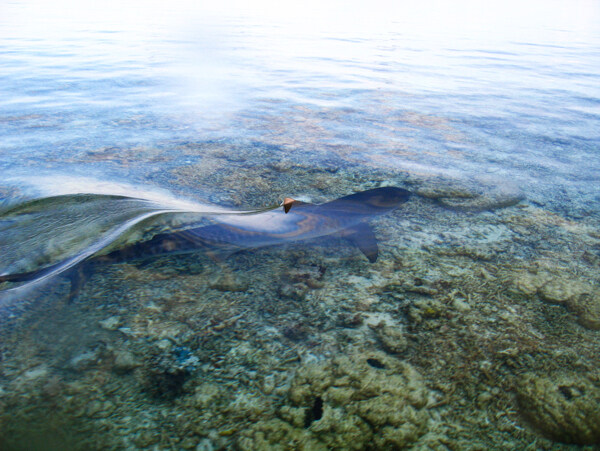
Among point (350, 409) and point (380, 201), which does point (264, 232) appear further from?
point (350, 409)

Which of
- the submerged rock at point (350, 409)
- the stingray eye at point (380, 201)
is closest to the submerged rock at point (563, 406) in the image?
the submerged rock at point (350, 409)

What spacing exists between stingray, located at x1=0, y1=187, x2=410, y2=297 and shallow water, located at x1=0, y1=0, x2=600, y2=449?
57 millimetres

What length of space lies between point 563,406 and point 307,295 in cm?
80

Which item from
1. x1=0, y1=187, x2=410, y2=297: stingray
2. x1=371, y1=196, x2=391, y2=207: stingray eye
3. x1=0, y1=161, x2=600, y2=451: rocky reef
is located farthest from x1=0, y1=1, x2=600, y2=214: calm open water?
x1=0, y1=161, x2=600, y2=451: rocky reef

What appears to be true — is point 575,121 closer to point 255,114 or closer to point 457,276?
point 255,114

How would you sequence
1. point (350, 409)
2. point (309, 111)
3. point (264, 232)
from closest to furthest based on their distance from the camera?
point (350, 409) → point (264, 232) → point (309, 111)

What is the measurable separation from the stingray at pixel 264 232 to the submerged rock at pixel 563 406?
75cm

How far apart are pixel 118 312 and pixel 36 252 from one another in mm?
541

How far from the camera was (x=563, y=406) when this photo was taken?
1.14 metres

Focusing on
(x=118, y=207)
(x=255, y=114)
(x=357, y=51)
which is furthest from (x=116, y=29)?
(x=118, y=207)

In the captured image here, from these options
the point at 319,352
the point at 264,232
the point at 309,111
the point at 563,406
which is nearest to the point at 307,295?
the point at 319,352

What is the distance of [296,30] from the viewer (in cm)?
1543

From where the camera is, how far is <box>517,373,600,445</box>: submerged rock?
3.52ft

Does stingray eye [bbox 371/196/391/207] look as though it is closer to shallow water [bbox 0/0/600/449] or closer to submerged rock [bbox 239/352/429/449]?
shallow water [bbox 0/0/600/449]
